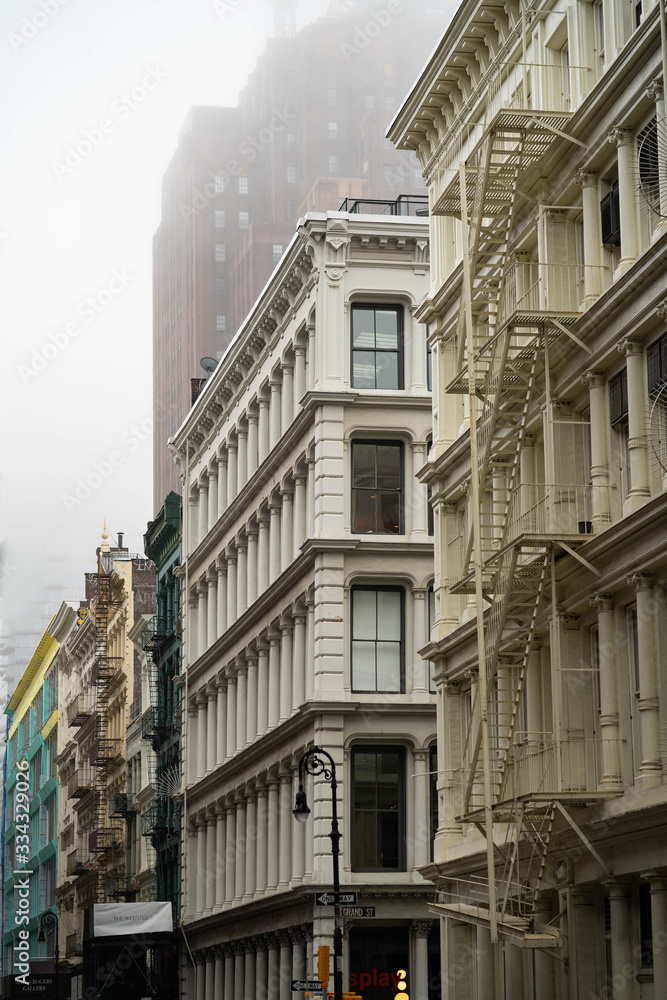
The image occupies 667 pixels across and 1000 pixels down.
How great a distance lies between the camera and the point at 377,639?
45875 mm

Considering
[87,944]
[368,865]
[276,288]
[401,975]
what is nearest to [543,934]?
[401,975]

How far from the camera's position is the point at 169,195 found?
181 m

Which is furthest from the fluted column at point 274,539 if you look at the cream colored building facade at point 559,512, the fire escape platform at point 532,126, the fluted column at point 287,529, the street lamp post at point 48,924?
the street lamp post at point 48,924

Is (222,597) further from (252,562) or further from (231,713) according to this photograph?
(252,562)

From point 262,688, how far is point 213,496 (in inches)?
481

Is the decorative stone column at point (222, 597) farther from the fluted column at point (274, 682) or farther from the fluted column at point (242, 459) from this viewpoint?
the fluted column at point (274, 682)

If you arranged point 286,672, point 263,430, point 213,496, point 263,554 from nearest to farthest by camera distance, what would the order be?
point 286,672
point 263,554
point 263,430
point 213,496

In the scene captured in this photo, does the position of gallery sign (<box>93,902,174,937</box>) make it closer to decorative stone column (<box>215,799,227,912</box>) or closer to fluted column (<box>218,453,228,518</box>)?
decorative stone column (<box>215,799,227,912</box>)

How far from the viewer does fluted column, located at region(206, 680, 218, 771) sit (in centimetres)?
5925

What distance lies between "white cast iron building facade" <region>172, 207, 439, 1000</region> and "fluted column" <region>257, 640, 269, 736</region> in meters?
0.07

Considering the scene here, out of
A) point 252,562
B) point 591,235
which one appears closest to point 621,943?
point 591,235

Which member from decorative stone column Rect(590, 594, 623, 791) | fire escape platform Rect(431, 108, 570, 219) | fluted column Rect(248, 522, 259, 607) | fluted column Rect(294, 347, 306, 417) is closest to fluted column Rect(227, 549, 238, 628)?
fluted column Rect(248, 522, 259, 607)

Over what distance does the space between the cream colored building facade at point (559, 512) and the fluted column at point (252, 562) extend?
21.1 meters

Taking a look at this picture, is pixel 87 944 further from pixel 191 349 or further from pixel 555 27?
pixel 191 349
